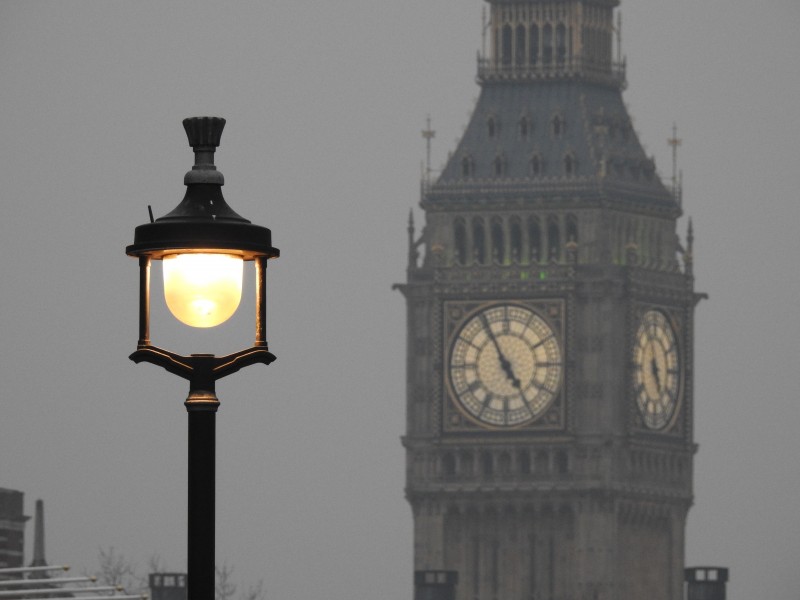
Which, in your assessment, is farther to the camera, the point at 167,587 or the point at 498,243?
the point at 498,243

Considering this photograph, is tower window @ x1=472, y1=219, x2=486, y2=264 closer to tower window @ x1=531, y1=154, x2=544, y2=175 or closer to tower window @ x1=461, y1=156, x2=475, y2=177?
tower window @ x1=461, y1=156, x2=475, y2=177

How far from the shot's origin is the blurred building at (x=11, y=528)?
293ft

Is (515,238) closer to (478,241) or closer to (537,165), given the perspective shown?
(478,241)

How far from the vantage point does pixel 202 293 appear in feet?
92.7

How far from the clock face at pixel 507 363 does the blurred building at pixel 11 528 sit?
8207cm

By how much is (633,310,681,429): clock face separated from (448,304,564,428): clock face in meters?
3.83

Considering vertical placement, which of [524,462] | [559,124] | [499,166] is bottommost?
[524,462]

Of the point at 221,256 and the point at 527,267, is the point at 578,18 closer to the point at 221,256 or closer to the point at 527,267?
the point at 527,267

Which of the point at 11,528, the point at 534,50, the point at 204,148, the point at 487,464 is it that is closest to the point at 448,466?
the point at 487,464

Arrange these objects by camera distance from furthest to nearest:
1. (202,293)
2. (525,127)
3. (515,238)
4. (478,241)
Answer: (525,127), (478,241), (515,238), (202,293)

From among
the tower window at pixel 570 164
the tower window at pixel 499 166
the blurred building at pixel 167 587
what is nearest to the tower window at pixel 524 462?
the tower window at pixel 499 166

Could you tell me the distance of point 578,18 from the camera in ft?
577

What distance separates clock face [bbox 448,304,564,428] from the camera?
174625 mm

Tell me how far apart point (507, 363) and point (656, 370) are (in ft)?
24.6
